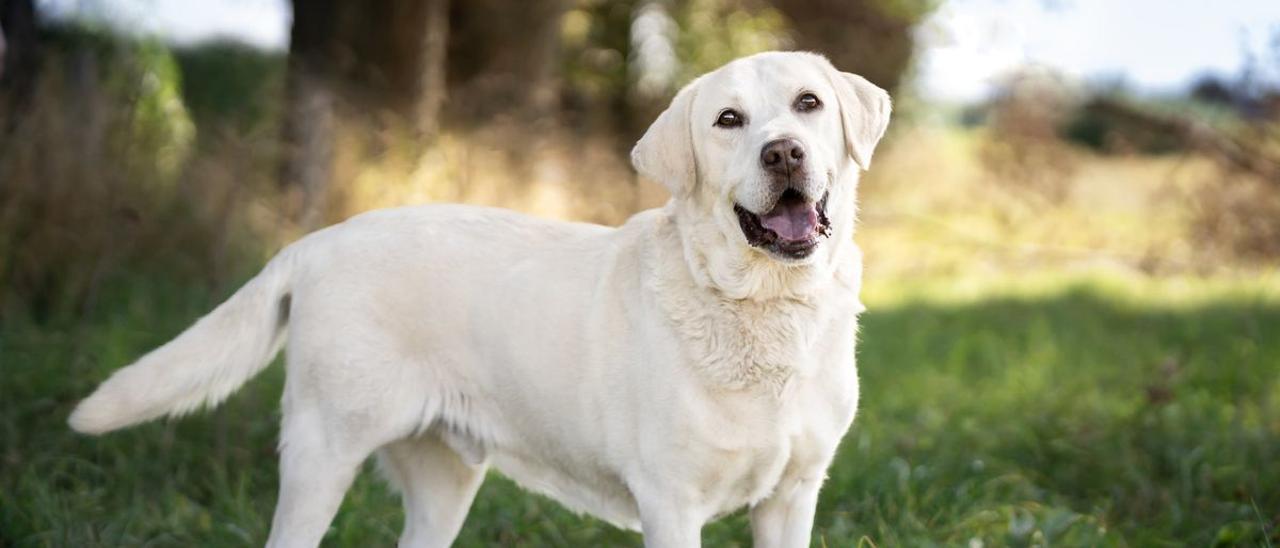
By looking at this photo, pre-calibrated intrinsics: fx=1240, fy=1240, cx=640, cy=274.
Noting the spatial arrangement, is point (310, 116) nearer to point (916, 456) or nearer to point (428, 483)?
point (916, 456)

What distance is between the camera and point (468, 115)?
387 inches

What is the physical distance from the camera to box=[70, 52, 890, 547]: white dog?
2.98 m

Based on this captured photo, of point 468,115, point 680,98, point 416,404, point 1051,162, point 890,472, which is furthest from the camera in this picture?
point 1051,162

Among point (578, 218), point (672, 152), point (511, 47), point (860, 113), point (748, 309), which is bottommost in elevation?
point (578, 218)

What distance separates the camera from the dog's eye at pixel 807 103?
9.87ft

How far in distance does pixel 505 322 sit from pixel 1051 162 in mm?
9039

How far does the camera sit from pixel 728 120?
3.01 metres

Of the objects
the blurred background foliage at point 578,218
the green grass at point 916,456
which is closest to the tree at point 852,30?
the blurred background foliage at point 578,218

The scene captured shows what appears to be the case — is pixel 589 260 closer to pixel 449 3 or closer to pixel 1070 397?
pixel 1070 397

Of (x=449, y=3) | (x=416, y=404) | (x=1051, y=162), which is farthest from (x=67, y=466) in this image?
(x=1051, y=162)

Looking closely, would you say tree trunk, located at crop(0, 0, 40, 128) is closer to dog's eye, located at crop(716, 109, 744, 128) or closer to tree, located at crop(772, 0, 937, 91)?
dog's eye, located at crop(716, 109, 744, 128)

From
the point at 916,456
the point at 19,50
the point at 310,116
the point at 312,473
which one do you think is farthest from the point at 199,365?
the point at 310,116

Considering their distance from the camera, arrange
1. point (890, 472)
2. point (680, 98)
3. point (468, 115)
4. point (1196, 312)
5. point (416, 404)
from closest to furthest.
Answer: point (680, 98) < point (416, 404) < point (890, 472) < point (1196, 312) < point (468, 115)

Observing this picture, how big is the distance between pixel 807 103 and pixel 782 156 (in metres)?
0.25
